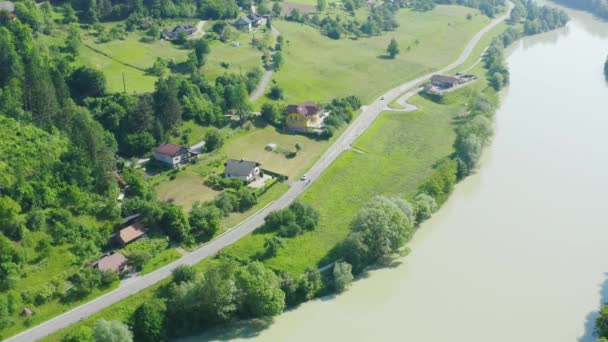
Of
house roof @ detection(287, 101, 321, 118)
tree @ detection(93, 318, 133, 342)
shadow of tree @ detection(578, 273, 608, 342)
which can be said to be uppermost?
shadow of tree @ detection(578, 273, 608, 342)

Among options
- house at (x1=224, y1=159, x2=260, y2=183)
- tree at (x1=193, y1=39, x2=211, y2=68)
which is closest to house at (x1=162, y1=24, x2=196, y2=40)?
tree at (x1=193, y1=39, x2=211, y2=68)

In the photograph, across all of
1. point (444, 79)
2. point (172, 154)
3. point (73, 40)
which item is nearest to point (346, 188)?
point (172, 154)

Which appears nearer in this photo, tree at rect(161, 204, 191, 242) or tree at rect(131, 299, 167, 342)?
tree at rect(131, 299, 167, 342)

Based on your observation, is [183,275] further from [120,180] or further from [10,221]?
[120,180]

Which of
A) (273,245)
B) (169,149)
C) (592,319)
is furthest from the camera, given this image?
(169,149)

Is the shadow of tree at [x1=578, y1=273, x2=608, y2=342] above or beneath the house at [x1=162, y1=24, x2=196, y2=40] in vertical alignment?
above

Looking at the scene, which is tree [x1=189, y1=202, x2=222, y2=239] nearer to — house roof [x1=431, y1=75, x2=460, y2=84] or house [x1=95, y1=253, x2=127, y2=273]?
house [x1=95, y1=253, x2=127, y2=273]
